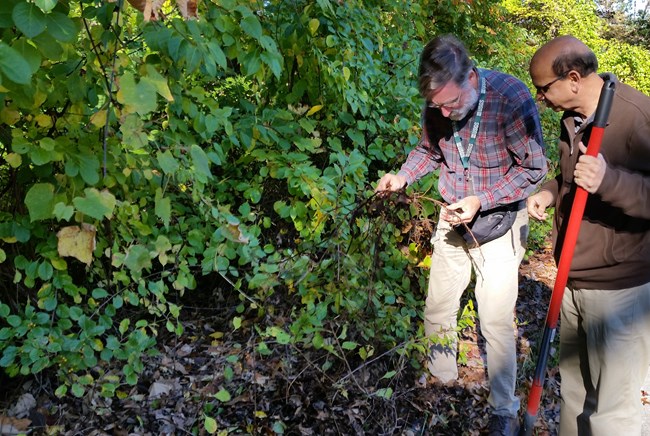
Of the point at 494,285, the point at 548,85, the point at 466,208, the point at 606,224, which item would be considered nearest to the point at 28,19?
the point at 548,85

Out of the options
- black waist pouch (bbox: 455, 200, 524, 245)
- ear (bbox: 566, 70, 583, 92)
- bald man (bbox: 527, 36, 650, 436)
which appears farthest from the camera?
black waist pouch (bbox: 455, 200, 524, 245)

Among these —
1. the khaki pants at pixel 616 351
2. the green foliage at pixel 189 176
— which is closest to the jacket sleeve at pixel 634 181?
the khaki pants at pixel 616 351

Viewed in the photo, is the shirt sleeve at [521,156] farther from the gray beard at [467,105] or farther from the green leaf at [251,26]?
the green leaf at [251,26]

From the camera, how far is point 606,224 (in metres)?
2.29

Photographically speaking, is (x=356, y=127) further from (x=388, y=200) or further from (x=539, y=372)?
(x=539, y=372)

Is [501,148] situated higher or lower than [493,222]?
higher

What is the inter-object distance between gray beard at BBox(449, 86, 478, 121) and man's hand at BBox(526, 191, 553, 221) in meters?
0.54

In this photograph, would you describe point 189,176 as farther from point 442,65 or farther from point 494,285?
point 494,285

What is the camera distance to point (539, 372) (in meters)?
2.58

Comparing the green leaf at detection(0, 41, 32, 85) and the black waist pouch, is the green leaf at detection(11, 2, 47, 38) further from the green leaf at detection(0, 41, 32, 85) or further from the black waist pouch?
the black waist pouch

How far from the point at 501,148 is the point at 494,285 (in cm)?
74

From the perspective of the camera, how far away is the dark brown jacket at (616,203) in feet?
6.65

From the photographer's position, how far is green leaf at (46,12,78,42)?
1740mm

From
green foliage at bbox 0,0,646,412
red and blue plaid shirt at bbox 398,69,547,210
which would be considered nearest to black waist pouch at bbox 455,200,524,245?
red and blue plaid shirt at bbox 398,69,547,210
